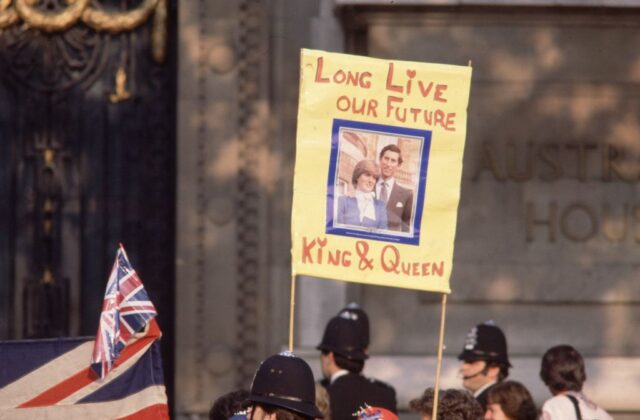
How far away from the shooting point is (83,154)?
43.1 feet

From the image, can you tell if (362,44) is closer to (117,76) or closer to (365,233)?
(117,76)

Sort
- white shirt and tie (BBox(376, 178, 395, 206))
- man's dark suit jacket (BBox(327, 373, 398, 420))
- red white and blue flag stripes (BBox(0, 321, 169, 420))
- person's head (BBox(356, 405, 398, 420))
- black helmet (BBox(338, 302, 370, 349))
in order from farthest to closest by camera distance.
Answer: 1. black helmet (BBox(338, 302, 370, 349))
2. man's dark suit jacket (BBox(327, 373, 398, 420))
3. white shirt and tie (BBox(376, 178, 395, 206))
4. red white and blue flag stripes (BBox(0, 321, 169, 420))
5. person's head (BBox(356, 405, 398, 420))

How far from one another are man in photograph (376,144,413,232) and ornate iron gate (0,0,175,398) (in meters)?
5.39

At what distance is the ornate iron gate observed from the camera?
1308 cm

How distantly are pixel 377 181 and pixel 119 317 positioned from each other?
1321 millimetres

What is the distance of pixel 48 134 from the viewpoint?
1311cm

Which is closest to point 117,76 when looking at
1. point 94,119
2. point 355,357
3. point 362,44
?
point 94,119

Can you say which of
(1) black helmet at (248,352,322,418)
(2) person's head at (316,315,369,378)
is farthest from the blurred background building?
(1) black helmet at (248,352,322,418)

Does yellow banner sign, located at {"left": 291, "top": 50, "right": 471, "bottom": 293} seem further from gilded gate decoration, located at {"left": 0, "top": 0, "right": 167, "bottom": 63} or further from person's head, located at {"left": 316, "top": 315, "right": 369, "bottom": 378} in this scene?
gilded gate decoration, located at {"left": 0, "top": 0, "right": 167, "bottom": 63}

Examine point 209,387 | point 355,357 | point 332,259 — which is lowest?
point 209,387

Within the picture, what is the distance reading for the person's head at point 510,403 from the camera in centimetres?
843

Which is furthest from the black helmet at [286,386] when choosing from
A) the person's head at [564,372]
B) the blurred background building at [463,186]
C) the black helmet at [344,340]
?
the blurred background building at [463,186]

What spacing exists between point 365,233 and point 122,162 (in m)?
5.59

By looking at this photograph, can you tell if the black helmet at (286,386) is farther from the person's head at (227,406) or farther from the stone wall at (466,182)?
the stone wall at (466,182)
